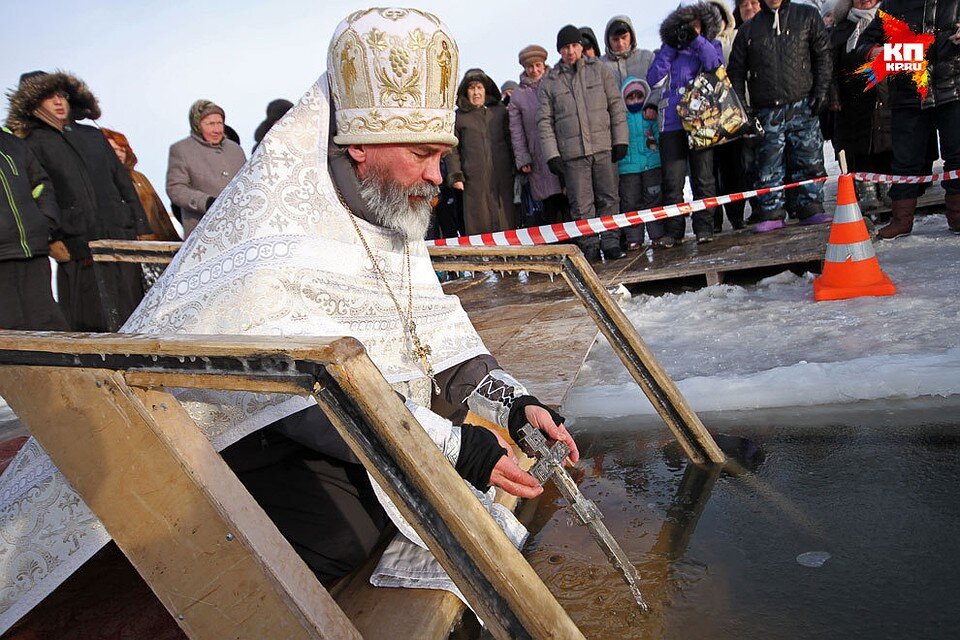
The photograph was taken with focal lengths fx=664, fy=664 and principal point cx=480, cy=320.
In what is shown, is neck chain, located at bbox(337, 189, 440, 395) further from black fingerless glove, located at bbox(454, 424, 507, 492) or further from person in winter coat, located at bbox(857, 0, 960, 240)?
person in winter coat, located at bbox(857, 0, 960, 240)

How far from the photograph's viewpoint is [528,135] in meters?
7.70

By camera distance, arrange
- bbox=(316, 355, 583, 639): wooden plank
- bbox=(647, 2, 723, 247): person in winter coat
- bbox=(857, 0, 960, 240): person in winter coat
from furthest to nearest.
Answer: bbox=(647, 2, 723, 247): person in winter coat, bbox=(857, 0, 960, 240): person in winter coat, bbox=(316, 355, 583, 639): wooden plank

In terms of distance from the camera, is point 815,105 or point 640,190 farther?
point 640,190

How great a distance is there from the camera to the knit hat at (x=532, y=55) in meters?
7.73

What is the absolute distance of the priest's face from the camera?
225 centimetres

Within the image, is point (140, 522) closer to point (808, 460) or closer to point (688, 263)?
point (808, 460)

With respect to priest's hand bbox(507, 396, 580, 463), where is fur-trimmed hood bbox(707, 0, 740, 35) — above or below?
above

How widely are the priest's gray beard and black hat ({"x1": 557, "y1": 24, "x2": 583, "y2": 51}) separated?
5248 millimetres

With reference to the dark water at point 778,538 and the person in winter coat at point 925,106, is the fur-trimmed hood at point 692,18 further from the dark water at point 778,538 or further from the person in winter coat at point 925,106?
the dark water at point 778,538

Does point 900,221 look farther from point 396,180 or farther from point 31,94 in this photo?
point 31,94

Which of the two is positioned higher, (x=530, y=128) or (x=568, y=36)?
(x=568, y=36)

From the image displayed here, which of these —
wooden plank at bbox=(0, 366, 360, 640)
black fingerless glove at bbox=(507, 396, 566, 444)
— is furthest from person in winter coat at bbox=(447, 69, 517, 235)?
wooden plank at bbox=(0, 366, 360, 640)

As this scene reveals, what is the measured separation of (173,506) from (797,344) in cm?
353

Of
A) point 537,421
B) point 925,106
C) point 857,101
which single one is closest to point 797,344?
point 537,421
